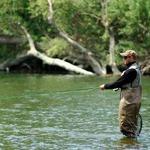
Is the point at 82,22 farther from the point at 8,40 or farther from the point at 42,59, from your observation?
the point at 8,40

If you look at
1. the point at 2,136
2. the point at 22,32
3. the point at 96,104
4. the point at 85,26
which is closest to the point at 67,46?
the point at 85,26

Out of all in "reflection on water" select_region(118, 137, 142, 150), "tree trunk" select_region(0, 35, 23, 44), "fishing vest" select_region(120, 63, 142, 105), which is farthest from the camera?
"tree trunk" select_region(0, 35, 23, 44)

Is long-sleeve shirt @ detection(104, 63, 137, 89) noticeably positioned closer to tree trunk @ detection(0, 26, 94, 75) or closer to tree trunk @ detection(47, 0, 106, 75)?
tree trunk @ detection(0, 26, 94, 75)

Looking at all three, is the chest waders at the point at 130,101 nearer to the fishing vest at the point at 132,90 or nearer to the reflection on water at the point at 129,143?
the fishing vest at the point at 132,90

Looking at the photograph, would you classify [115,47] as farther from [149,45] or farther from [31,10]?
[31,10]

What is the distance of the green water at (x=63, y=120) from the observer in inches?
647

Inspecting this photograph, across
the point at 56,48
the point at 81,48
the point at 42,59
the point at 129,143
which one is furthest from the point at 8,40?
the point at 129,143

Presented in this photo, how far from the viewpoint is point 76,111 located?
76.6 feet

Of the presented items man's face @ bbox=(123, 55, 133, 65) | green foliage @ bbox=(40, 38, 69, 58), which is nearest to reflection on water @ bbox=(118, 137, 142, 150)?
man's face @ bbox=(123, 55, 133, 65)

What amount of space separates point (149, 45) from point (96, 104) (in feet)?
76.7

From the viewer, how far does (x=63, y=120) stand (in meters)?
20.7

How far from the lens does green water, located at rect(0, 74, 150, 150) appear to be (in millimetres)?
16438

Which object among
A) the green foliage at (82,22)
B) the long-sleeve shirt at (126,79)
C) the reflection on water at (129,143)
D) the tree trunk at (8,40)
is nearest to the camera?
the reflection on water at (129,143)

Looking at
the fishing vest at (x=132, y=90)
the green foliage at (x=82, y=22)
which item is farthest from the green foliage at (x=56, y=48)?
the fishing vest at (x=132, y=90)
